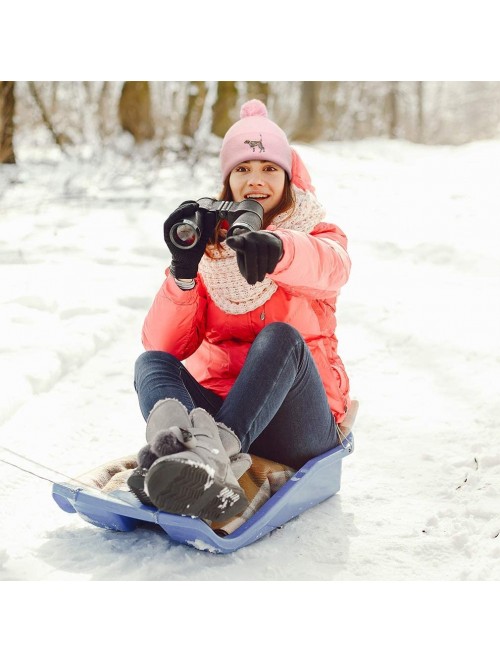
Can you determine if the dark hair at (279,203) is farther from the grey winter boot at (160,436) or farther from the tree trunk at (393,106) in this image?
the tree trunk at (393,106)

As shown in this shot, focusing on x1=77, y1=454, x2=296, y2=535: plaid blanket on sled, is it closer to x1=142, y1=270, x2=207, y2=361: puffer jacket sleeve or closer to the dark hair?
x1=142, y1=270, x2=207, y2=361: puffer jacket sleeve

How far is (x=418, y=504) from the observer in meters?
1.87

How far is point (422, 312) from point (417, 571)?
6.22 feet

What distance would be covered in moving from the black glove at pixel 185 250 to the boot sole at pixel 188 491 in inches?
20.7

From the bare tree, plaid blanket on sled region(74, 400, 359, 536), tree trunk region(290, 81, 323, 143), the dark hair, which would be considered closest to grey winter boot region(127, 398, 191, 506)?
plaid blanket on sled region(74, 400, 359, 536)

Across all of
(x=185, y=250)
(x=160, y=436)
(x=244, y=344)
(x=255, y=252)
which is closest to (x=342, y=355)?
(x=244, y=344)

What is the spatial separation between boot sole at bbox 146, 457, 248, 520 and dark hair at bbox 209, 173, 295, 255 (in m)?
0.65

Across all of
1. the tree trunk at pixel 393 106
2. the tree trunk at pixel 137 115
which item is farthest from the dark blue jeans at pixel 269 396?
the tree trunk at pixel 393 106

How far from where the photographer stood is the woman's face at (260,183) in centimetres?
184

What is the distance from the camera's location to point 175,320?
180 centimetres

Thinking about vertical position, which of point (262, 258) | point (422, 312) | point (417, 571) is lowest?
point (422, 312)

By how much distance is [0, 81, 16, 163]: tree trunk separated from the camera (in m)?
5.11
